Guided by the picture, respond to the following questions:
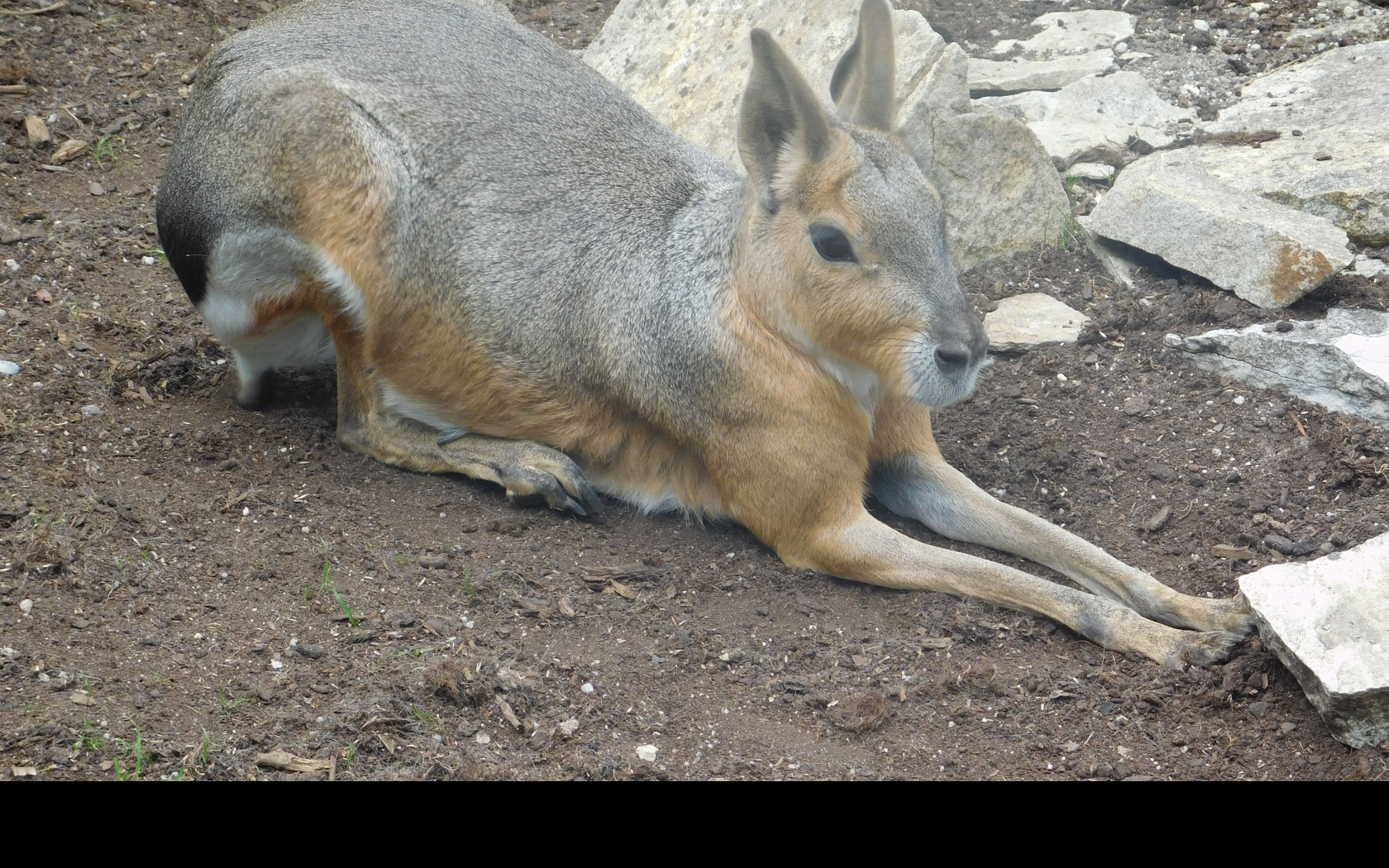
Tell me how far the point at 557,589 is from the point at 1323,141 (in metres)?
5.09

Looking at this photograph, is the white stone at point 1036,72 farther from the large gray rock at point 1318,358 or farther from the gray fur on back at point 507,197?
the gray fur on back at point 507,197

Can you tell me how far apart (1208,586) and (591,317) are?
2.59 metres

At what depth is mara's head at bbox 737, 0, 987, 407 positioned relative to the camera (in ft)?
14.2

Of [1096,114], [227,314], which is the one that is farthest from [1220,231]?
[227,314]

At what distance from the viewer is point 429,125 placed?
17.4 ft

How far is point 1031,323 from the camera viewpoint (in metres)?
6.31

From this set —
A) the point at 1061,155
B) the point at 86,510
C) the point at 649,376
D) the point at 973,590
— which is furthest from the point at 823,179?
the point at 1061,155

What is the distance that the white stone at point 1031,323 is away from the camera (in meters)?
6.16

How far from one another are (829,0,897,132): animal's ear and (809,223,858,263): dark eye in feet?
2.01

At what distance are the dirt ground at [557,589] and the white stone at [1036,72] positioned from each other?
77.7 inches

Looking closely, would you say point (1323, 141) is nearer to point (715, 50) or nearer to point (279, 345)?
point (715, 50)
